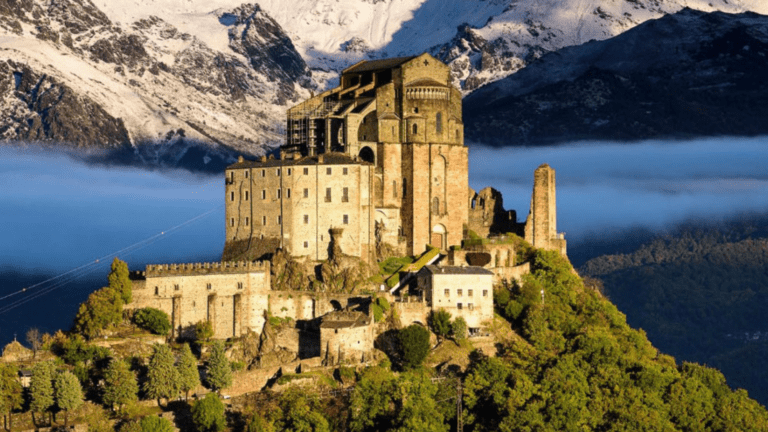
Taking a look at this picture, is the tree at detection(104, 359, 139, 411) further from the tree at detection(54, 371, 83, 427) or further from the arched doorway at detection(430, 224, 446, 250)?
the arched doorway at detection(430, 224, 446, 250)

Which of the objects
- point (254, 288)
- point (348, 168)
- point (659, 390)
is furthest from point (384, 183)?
point (659, 390)

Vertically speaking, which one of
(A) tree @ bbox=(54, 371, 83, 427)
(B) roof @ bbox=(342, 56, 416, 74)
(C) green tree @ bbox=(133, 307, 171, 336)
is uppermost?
(B) roof @ bbox=(342, 56, 416, 74)

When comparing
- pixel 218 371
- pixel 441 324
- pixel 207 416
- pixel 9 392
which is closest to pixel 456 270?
pixel 441 324

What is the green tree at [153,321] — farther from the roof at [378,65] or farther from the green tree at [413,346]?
the roof at [378,65]

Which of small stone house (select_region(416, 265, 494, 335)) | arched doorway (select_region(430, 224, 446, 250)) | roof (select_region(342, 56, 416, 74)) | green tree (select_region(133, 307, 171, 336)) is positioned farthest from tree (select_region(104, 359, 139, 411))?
roof (select_region(342, 56, 416, 74))

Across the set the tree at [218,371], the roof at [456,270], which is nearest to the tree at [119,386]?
the tree at [218,371]

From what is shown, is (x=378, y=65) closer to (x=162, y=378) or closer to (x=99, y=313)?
(x=99, y=313)

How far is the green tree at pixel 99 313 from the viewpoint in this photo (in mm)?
126312

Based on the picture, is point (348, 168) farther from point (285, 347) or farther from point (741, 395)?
point (741, 395)

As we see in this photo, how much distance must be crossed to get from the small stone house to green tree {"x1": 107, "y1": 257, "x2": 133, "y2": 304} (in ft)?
77.7

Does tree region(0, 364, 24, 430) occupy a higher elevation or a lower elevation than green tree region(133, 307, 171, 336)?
lower

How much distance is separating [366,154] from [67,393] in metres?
39.5

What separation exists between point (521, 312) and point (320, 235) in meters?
18.0

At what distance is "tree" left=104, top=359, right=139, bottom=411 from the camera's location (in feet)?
384
